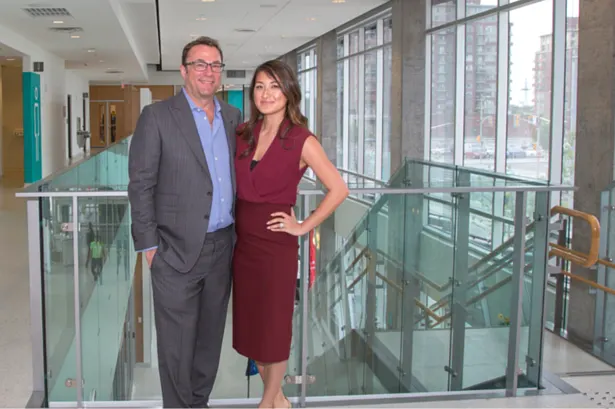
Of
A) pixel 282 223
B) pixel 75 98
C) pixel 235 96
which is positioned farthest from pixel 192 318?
pixel 235 96

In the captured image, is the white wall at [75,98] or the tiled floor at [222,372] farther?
the white wall at [75,98]

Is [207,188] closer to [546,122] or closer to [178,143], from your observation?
[178,143]

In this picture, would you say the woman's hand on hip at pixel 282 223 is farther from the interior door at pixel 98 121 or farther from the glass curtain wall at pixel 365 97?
the interior door at pixel 98 121

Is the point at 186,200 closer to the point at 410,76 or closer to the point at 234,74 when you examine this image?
the point at 410,76

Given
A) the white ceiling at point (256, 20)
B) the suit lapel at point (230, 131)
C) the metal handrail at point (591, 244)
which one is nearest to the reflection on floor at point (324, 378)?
the suit lapel at point (230, 131)

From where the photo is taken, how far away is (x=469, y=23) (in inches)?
420

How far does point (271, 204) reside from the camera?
290cm

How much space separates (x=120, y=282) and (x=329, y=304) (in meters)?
2.42

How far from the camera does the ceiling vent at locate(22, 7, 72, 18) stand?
11384mm

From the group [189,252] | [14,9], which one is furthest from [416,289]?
[14,9]

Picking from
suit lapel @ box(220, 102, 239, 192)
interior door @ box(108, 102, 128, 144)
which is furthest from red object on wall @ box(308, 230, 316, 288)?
interior door @ box(108, 102, 128, 144)

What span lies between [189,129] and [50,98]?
17.4 metres

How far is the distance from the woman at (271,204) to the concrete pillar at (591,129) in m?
4.05

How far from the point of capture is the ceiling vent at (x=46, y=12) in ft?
37.3
